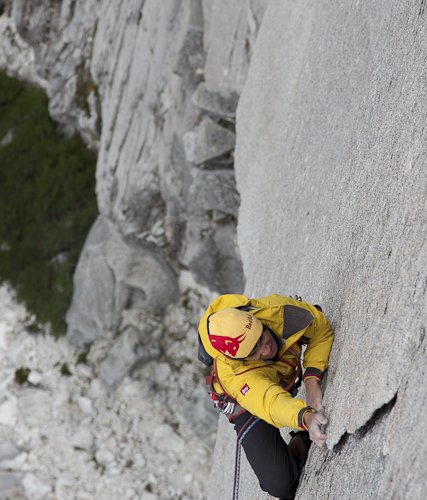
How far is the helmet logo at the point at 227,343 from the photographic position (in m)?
5.02

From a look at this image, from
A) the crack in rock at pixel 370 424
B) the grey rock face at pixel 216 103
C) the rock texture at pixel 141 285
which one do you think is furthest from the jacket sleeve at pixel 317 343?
the grey rock face at pixel 216 103

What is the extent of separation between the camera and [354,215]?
18.9ft

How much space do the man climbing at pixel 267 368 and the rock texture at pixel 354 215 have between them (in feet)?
0.60

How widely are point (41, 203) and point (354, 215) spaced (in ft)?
56.2

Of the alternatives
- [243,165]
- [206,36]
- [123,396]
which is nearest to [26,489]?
[123,396]

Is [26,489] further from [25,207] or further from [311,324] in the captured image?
[311,324]

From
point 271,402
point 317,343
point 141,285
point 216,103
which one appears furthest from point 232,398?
point 141,285

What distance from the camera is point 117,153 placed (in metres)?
16.9

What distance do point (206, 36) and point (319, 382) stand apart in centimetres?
995

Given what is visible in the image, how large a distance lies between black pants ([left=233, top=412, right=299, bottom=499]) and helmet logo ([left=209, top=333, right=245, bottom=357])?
0.92m

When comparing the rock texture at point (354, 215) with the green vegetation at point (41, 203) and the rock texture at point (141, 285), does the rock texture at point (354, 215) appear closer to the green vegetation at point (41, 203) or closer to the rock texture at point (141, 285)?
the rock texture at point (141, 285)

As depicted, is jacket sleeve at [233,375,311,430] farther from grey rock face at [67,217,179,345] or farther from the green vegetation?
the green vegetation

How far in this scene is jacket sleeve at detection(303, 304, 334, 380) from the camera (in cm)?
547

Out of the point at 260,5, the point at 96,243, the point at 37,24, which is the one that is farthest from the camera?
the point at 37,24
